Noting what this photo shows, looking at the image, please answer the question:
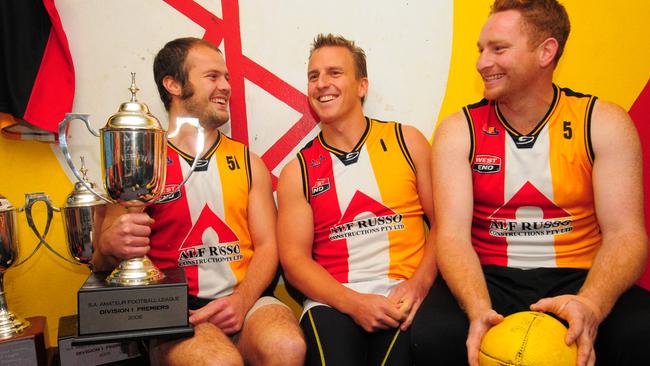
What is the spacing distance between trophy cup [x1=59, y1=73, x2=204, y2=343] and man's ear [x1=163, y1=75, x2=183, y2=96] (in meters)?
0.61

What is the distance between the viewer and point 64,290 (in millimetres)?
2805

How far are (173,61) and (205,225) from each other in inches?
30.2

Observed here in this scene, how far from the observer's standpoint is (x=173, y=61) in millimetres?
2578

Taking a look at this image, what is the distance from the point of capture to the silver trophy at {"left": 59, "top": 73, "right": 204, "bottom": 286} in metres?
1.90

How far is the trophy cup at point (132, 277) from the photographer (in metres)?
1.84

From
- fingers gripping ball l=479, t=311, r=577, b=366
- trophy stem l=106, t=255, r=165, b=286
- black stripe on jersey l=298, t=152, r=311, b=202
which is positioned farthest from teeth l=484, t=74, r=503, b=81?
trophy stem l=106, t=255, r=165, b=286

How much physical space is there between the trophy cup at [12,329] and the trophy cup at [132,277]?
543 mm

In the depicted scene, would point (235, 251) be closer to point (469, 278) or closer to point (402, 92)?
point (469, 278)

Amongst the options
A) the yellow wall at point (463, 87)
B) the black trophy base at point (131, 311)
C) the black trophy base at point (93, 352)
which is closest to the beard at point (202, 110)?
the yellow wall at point (463, 87)

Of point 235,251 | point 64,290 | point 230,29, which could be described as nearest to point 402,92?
point 230,29

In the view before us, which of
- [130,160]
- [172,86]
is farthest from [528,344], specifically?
[172,86]

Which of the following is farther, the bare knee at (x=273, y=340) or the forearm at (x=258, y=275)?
the forearm at (x=258, y=275)

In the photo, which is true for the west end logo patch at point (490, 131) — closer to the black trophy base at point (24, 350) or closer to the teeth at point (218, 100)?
the teeth at point (218, 100)

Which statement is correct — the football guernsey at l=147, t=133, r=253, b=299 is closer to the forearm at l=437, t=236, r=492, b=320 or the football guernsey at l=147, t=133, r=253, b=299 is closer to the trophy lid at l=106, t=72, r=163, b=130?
the trophy lid at l=106, t=72, r=163, b=130
